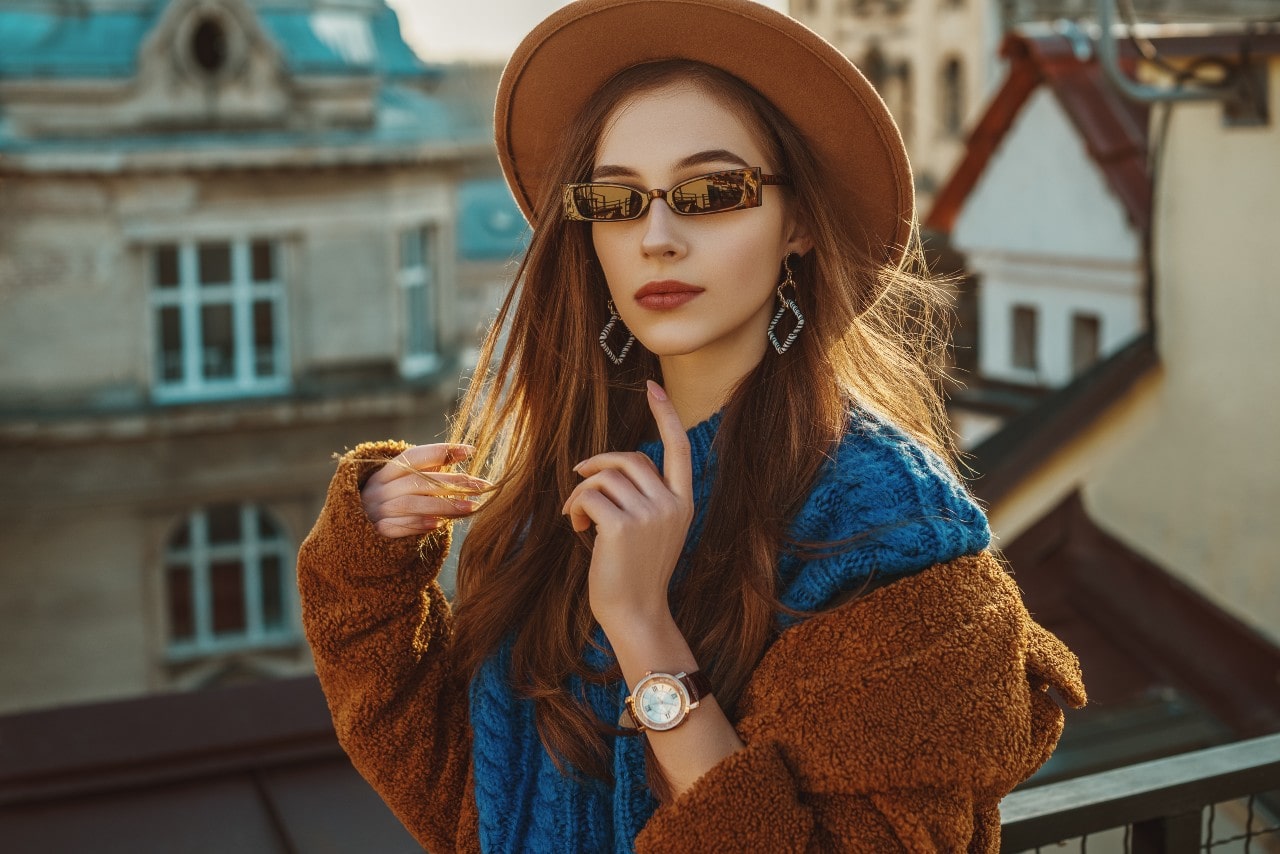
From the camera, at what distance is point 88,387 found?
864 inches

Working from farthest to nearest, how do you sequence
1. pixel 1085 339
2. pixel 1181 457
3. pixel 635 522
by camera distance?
pixel 1085 339, pixel 1181 457, pixel 635 522

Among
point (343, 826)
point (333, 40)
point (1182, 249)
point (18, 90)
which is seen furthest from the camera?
point (333, 40)

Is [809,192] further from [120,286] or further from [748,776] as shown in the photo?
[120,286]

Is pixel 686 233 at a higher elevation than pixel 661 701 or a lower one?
higher

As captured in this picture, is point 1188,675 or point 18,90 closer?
point 1188,675

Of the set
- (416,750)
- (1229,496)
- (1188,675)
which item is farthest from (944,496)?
(1229,496)

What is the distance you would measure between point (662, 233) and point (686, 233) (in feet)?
0.11

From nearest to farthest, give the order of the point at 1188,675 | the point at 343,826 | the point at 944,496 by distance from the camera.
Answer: the point at 944,496 < the point at 343,826 < the point at 1188,675

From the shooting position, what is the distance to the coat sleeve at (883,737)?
5.86ft

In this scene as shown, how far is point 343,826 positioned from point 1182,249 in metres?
5.24

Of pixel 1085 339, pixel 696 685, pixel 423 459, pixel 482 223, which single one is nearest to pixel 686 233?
pixel 423 459

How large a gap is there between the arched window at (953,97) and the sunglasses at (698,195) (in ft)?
109

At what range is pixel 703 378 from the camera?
2225 mm

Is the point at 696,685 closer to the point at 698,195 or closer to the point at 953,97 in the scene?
the point at 698,195
